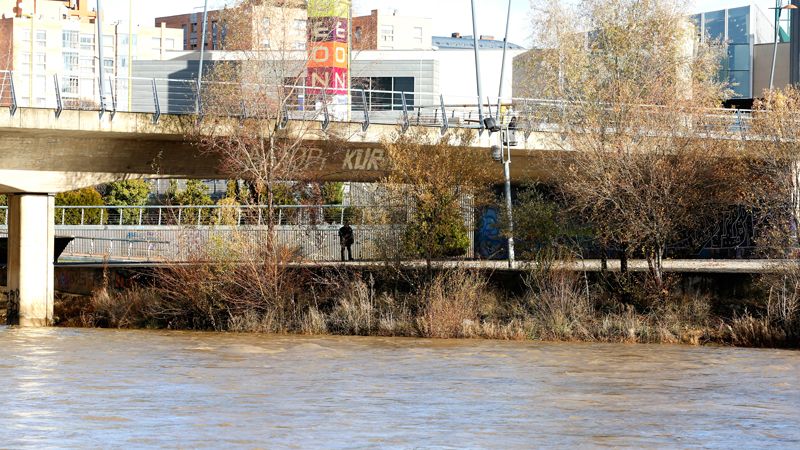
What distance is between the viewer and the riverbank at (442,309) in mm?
32156

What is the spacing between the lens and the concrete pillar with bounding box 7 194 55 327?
120 ft

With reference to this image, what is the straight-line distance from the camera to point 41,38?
152125mm

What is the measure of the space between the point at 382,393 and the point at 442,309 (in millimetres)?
9987

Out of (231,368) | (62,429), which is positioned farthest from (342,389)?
(62,429)

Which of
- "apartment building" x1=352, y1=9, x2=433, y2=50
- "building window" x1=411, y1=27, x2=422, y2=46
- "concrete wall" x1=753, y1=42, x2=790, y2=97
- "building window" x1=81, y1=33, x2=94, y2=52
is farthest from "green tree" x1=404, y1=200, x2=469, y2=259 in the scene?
"building window" x1=81, y1=33, x2=94, y2=52

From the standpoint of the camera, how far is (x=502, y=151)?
40062 millimetres

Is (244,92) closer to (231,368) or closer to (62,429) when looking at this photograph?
(231,368)

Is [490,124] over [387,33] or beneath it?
beneath

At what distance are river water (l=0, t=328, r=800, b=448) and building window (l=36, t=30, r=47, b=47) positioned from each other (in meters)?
125

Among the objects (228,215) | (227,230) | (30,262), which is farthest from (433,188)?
(30,262)

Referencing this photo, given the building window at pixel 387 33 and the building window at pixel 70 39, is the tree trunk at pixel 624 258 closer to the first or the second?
the building window at pixel 387 33

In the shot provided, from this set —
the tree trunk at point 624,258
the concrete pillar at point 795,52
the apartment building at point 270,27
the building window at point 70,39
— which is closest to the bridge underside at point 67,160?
the tree trunk at point 624,258

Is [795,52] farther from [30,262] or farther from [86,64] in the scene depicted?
[86,64]

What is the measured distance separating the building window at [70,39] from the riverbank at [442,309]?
4849 inches
